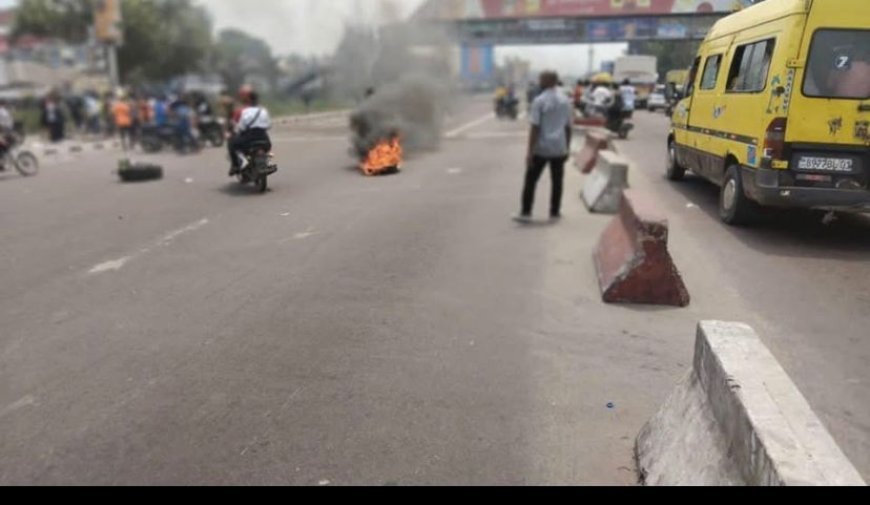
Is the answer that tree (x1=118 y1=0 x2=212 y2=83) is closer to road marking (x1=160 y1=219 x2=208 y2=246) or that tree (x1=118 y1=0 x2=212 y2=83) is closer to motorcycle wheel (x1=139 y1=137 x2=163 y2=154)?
motorcycle wheel (x1=139 y1=137 x2=163 y2=154)

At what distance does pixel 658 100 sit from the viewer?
6.57 metres

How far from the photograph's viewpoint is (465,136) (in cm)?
2172

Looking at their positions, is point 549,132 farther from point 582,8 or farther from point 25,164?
point 25,164

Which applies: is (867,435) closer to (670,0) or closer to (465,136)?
(670,0)

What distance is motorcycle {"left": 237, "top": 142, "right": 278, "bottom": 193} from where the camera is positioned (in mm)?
4625

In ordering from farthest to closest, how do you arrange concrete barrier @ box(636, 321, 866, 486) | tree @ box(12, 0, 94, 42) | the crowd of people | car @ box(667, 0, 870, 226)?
tree @ box(12, 0, 94, 42) → the crowd of people → car @ box(667, 0, 870, 226) → concrete barrier @ box(636, 321, 866, 486)

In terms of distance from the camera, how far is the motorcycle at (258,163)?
4.62 m

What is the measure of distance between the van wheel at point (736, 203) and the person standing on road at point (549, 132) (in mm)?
1775

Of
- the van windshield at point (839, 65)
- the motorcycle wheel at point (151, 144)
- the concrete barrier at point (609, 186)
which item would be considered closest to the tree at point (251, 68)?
the motorcycle wheel at point (151, 144)

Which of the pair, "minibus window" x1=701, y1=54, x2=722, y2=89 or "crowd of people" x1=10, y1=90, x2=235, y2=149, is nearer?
"minibus window" x1=701, y1=54, x2=722, y2=89

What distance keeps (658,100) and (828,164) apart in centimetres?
166

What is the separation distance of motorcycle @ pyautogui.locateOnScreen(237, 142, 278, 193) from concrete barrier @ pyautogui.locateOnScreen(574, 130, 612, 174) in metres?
8.20

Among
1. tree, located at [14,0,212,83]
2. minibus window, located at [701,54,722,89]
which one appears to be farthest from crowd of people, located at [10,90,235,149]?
tree, located at [14,0,212,83]

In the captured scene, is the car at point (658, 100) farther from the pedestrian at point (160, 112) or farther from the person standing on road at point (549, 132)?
the pedestrian at point (160, 112)
